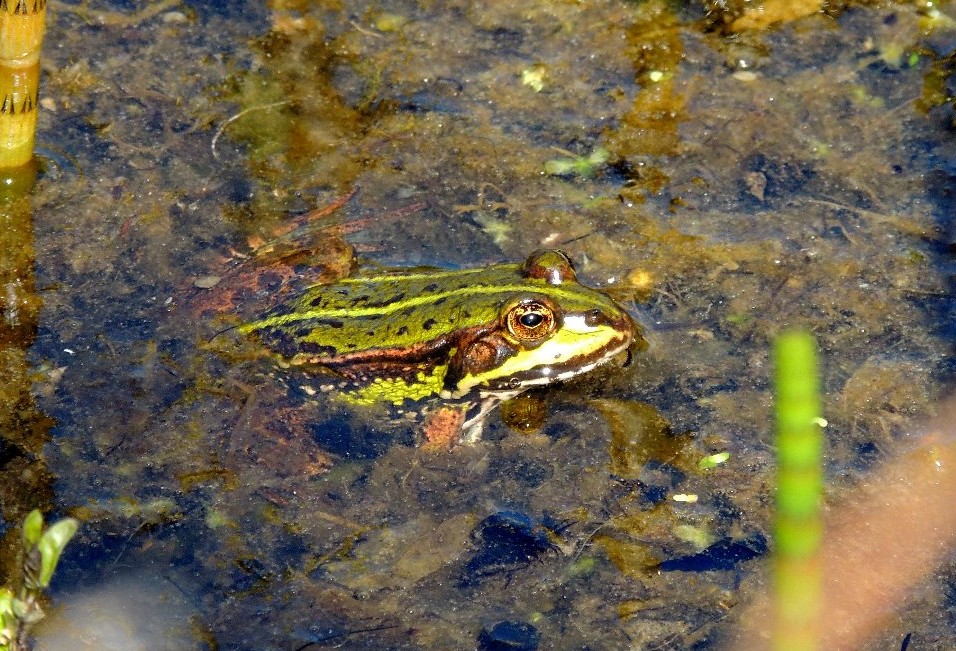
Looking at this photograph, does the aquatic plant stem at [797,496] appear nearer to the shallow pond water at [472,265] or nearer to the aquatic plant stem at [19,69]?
the shallow pond water at [472,265]

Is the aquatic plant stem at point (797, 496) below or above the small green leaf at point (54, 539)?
below

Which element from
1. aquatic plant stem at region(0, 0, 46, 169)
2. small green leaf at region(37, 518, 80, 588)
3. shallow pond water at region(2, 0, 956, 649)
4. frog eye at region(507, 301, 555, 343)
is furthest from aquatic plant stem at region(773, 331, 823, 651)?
aquatic plant stem at region(0, 0, 46, 169)

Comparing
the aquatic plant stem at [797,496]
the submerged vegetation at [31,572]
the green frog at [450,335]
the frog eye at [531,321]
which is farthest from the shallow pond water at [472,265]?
the submerged vegetation at [31,572]

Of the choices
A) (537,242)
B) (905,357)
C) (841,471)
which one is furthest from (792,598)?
(537,242)

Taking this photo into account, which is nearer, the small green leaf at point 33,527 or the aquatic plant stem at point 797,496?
the small green leaf at point 33,527

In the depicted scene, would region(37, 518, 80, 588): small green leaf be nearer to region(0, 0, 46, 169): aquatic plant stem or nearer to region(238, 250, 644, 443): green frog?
region(238, 250, 644, 443): green frog

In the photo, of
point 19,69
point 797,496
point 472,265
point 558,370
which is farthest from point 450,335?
point 19,69
